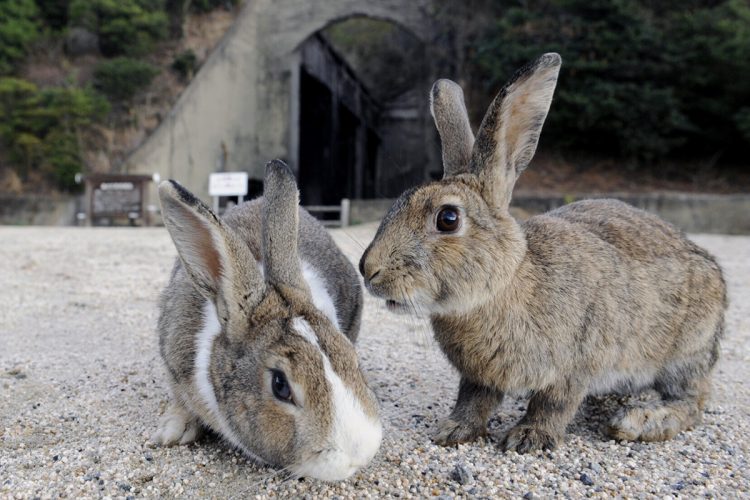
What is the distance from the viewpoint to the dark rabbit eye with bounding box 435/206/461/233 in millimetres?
2621

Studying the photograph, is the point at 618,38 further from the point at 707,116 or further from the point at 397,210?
the point at 397,210

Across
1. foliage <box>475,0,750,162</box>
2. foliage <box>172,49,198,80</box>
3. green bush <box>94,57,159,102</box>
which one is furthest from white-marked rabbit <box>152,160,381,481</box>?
foliage <box>172,49,198,80</box>

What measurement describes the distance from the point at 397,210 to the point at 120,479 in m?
1.61

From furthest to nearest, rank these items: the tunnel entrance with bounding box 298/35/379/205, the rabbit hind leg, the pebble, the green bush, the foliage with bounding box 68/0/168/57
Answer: the foliage with bounding box 68/0/168/57 < the green bush < the tunnel entrance with bounding box 298/35/379/205 < the rabbit hind leg < the pebble

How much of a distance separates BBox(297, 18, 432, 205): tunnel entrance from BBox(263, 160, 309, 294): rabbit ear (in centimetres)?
1618

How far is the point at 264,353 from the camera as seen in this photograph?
7.29ft

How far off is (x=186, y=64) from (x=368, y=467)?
27.3 metres

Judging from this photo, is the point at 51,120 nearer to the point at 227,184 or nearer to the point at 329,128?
the point at 329,128

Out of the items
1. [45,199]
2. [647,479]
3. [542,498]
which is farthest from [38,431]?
[45,199]

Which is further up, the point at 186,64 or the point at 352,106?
the point at 186,64

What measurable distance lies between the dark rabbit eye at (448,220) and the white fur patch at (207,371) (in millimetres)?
1035

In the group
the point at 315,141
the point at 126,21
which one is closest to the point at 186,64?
the point at 126,21

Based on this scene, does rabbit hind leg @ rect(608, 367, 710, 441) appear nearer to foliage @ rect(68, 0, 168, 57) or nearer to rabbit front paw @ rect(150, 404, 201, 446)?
rabbit front paw @ rect(150, 404, 201, 446)

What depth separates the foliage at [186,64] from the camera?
26672mm
